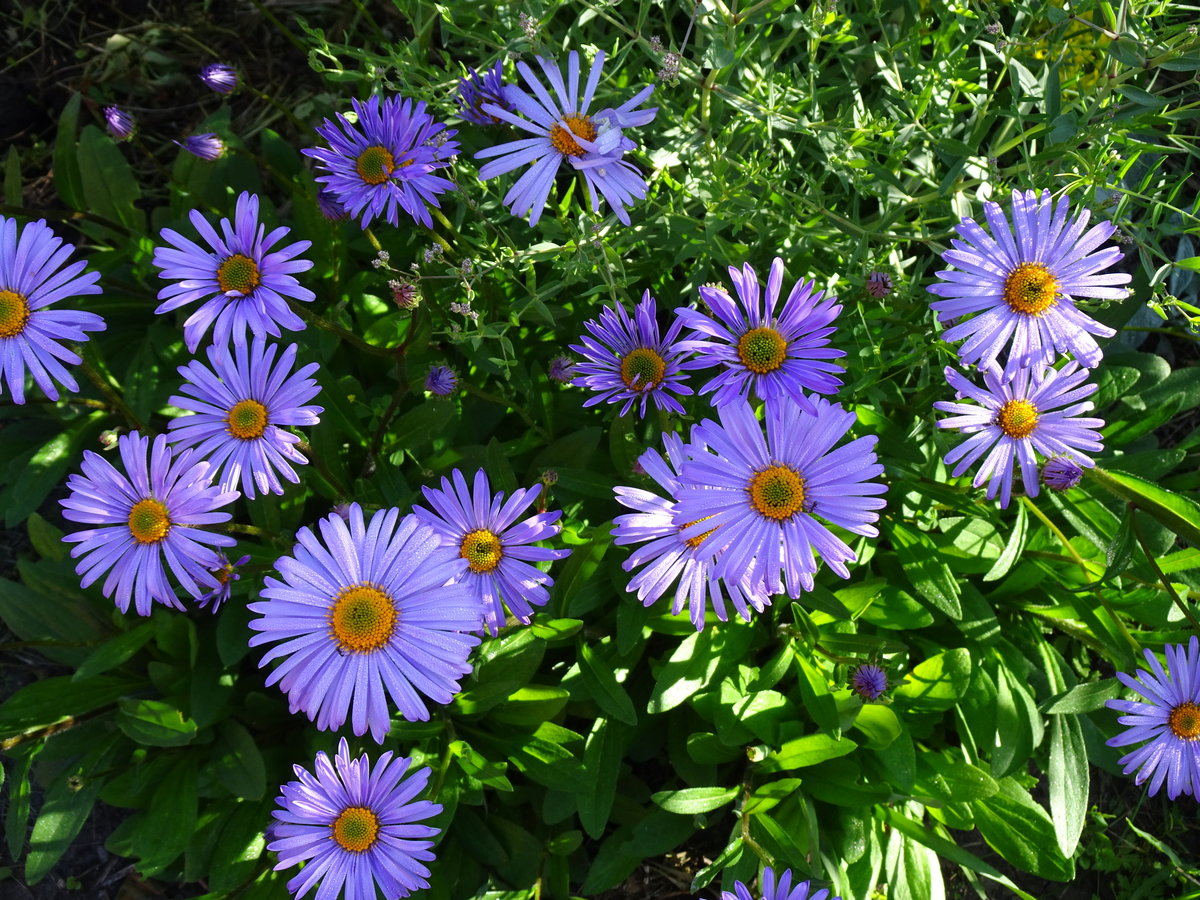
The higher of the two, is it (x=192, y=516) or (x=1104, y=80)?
(x=1104, y=80)

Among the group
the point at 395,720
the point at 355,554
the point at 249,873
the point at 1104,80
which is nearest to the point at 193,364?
the point at 355,554

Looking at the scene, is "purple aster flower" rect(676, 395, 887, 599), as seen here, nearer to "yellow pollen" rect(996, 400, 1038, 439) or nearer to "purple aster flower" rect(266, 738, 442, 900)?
"yellow pollen" rect(996, 400, 1038, 439)

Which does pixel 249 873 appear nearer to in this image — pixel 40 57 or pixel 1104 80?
pixel 1104 80

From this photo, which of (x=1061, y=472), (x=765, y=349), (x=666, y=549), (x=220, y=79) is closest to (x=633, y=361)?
(x=765, y=349)

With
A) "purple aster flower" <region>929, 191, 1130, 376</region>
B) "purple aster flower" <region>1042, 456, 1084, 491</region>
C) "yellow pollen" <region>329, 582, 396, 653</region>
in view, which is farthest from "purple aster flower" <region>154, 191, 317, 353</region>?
"purple aster flower" <region>1042, 456, 1084, 491</region>

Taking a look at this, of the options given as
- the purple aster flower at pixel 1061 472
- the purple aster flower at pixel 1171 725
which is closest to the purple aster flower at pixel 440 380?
the purple aster flower at pixel 1061 472

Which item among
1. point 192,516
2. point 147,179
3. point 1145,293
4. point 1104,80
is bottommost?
point 192,516

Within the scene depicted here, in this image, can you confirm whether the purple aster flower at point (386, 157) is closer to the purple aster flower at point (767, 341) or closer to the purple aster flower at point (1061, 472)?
the purple aster flower at point (767, 341)
